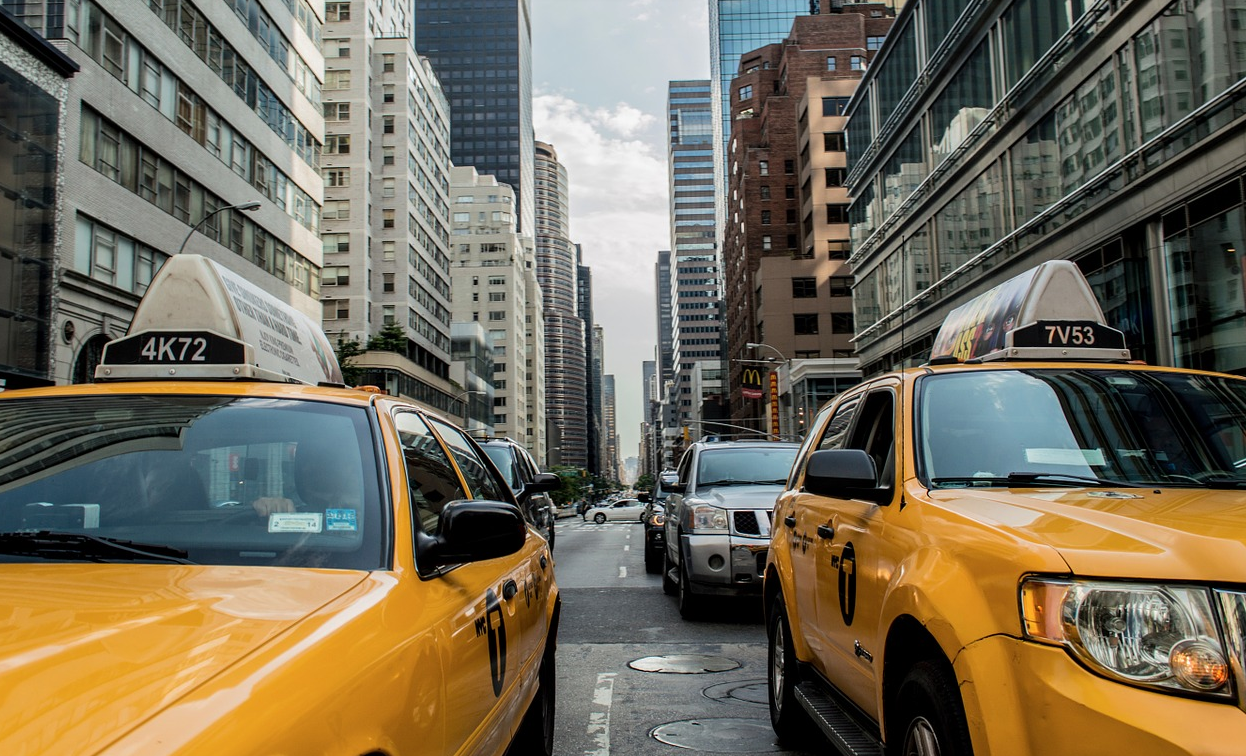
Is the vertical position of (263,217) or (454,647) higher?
(263,217)

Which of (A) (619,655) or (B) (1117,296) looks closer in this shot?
(A) (619,655)

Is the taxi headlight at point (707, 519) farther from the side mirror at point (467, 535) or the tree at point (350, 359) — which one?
the tree at point (350, 359)

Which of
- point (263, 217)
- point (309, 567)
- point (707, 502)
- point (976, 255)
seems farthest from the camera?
point (263, 217)

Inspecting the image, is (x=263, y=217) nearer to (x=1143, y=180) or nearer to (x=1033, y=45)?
(x=1033, y=45)

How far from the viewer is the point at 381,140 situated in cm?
8188

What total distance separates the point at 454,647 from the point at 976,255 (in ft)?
102

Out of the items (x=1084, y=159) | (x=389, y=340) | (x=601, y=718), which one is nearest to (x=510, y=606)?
(x=601, y=718)

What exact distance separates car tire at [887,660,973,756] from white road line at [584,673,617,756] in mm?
2522

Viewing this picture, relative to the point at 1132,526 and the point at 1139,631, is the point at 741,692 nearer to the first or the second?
the point at 1132,526

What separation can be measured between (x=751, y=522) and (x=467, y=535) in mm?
7298

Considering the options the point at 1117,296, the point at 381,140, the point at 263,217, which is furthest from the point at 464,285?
the point at 1117,296

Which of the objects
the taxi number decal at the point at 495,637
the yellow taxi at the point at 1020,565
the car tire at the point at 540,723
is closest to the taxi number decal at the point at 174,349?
the car tire at the point at 540,723

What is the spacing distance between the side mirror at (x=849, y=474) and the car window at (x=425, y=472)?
56.0 inches

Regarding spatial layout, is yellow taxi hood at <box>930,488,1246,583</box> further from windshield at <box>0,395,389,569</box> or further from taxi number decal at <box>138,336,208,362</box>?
taxi number decal at <box>138,336,208,362</box>
